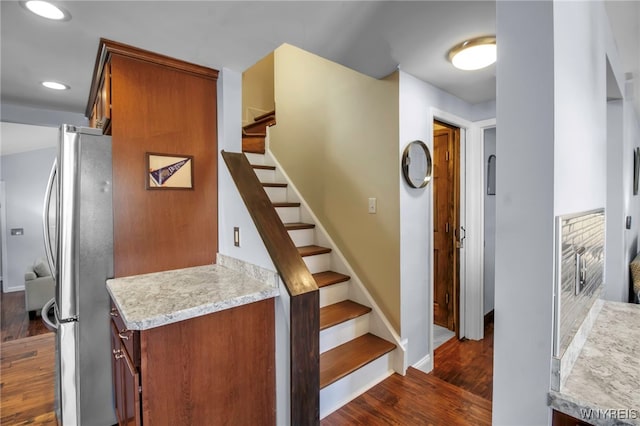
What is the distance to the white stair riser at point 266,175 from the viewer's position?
3.37 m

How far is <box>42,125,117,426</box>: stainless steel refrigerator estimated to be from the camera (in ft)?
5.47

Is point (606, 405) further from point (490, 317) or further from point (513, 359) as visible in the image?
point (490, 317)

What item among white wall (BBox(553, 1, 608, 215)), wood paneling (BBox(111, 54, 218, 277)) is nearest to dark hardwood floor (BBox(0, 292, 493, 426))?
wood paneling (BBox(111, 54, 218, 277))

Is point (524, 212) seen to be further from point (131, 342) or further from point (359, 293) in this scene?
point (359, 293)

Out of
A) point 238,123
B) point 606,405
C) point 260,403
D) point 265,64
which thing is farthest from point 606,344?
point 265,64

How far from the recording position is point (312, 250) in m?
2.71

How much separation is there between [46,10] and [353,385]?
2.58 m

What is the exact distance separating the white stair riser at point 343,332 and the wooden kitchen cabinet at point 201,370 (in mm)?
630

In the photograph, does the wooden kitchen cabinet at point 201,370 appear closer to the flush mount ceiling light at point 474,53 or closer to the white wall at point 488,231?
the flush mount ceiling light at point 474,53

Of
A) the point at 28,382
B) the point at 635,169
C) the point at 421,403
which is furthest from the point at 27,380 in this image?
the point at 635,169

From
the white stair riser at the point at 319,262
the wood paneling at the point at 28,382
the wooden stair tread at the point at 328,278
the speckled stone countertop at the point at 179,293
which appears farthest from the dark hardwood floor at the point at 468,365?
the wood paneling at the point at 28,382

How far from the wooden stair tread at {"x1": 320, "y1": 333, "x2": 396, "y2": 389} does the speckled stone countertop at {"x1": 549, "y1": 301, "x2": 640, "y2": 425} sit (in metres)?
1.30

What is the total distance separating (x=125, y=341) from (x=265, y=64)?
12.7ft

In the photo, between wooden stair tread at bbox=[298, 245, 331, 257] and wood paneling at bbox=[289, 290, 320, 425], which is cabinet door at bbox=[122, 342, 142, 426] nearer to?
wood paneling at bbox=[289, 290, 320, 425]
